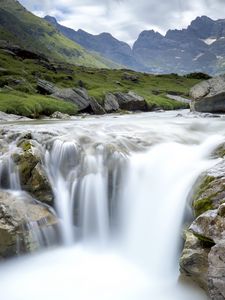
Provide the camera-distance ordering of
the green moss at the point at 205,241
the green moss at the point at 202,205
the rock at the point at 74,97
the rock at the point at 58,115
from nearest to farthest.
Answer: the green moss at the point at 205,241
the green moss at the point at 202,205
the rock at the point at 58,115
the rock at the point at 74,97

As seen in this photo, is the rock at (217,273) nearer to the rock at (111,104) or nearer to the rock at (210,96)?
the rock at (210,96)

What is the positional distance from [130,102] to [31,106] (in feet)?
94.8

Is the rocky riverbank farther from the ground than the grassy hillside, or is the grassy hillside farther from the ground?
the grassy hillside

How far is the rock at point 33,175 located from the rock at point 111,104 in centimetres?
5207

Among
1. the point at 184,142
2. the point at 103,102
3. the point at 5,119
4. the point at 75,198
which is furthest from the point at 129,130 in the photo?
the point at 103,102

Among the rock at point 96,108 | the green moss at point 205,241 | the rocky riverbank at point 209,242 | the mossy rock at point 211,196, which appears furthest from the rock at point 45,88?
the green moss at point 205,241

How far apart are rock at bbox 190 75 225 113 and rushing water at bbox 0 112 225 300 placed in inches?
1022

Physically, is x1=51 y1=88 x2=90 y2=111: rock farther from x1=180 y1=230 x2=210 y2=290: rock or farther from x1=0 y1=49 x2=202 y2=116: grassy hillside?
x1=180 y1=230 x2=210 y2=290: rock

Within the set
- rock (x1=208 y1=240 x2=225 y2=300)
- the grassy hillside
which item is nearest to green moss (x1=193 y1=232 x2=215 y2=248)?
rock (x1=208 y1=240 x2=225 y2=300)

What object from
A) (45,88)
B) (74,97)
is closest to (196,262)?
(74,97)

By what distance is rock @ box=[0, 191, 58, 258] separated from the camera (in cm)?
1633

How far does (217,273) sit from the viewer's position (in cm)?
1072

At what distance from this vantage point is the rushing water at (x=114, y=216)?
1447 centimetres

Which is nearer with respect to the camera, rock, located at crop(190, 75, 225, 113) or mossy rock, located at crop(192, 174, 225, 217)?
mossy rock, located at crop(192, 174, 225, 217)
